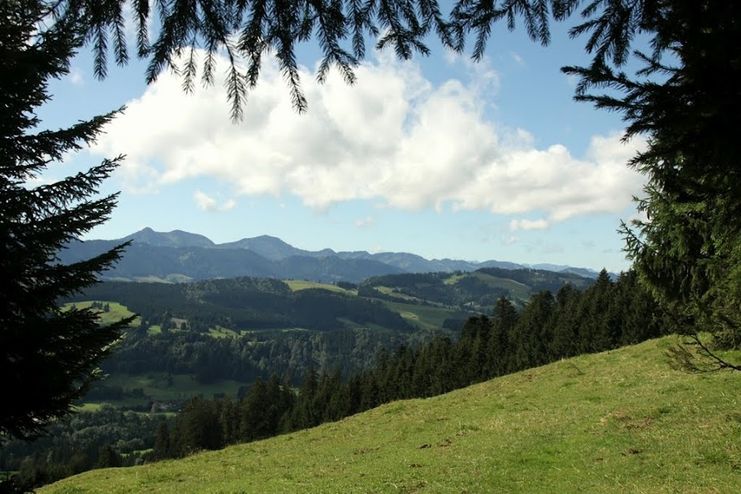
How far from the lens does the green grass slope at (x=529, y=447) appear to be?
14.1 metres

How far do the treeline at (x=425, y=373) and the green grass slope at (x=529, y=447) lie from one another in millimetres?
52814

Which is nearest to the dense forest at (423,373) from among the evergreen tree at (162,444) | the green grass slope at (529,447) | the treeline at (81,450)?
the evergreen tree at (162,444)

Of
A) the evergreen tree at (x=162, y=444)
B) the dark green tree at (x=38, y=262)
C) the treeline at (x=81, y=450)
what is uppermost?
the dark green tree at (x=38, y=262)

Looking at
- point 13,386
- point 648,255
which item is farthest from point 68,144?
point 648,255

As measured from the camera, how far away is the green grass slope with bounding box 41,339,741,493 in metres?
14.1

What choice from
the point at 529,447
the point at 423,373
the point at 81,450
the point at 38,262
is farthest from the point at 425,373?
the point at 81,450

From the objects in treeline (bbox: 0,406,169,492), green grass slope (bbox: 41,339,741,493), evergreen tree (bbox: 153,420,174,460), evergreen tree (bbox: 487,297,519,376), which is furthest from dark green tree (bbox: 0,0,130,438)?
evergreen tree (bbox: 153,420,174,460)

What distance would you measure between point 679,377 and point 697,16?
2709cm

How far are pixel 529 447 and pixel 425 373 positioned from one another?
80.8 meters

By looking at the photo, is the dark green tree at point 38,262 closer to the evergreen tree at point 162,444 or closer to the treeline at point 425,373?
the treeline at point 425,373

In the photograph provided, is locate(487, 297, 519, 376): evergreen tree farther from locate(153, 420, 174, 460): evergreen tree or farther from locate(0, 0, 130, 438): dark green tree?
locate(0, 0, 130, 438): dark green tree

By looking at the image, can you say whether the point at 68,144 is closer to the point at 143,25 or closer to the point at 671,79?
the point at 143,25

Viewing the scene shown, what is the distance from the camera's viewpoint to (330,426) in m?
35.7

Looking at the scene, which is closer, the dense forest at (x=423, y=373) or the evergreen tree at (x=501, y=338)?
the dense forest at (x=423, y=373)
